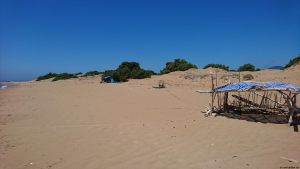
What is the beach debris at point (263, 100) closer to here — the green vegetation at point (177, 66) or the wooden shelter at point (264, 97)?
the wooden shelter at point (264, 97)

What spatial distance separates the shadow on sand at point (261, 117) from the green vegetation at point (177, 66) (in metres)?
22.2

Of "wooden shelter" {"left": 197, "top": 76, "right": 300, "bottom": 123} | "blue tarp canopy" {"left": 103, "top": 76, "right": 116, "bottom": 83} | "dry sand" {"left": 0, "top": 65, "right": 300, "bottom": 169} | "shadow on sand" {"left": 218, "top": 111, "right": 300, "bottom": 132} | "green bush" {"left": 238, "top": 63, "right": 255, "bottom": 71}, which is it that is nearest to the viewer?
"dry sand" {"left": 0, "top": 65, "right": 300, "bottom": 169}

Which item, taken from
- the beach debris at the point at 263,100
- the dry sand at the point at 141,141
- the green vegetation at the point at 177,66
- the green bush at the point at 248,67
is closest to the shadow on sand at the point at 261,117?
the beach debris at the point at 263,100

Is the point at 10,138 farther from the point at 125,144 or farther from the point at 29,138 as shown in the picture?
the point at 125,144

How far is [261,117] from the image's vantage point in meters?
9.72

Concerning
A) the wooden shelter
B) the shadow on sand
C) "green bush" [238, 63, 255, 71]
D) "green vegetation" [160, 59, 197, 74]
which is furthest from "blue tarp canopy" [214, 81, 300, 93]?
"green vegetation" [160, 59, 197, 74]

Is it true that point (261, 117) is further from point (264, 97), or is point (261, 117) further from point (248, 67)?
point (248, 67)

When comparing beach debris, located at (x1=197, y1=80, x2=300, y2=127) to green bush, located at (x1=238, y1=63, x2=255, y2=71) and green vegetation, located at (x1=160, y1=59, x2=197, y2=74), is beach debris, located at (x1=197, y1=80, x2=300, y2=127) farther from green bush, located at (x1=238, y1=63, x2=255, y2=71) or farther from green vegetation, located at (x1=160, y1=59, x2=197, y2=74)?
green vegetation, located at (x1=160, y1=59, x2=197, y2=74)

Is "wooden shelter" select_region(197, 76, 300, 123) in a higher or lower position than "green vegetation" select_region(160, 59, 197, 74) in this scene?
lower

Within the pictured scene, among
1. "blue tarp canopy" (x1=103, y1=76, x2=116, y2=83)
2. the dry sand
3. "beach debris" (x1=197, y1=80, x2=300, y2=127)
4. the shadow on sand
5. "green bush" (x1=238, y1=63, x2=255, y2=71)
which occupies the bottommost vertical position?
the dry sand

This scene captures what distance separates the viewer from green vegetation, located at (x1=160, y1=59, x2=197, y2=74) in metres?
33.0

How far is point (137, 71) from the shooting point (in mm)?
33094

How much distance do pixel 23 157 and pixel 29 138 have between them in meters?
1.57

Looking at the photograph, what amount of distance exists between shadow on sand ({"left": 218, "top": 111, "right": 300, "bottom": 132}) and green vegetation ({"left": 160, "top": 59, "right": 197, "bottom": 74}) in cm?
2223
